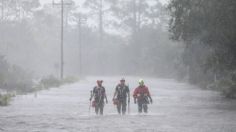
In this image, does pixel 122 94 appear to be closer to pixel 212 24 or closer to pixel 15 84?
pixel 212 24

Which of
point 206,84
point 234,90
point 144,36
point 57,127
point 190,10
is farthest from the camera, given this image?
point 144,36

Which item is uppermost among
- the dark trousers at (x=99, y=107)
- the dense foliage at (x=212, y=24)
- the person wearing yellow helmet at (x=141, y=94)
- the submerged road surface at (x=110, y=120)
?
the dense foliage at (x=212, y=24)

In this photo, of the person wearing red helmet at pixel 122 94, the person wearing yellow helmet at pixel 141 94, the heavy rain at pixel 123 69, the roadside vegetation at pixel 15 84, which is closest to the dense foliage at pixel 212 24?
the heavy rain at pixel 123 69

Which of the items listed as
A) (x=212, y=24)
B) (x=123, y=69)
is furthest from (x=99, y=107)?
(x=123, y=69)

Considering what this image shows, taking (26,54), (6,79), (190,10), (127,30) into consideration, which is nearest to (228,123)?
(190,10)

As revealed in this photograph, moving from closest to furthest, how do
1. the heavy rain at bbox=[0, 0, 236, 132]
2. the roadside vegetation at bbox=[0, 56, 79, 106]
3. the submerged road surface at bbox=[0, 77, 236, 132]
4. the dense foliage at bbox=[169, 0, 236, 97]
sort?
1. the submerged road surface at bbox=[0, 77, 236, 132]
2. the heavy rain at bbox=[0, 0, 236, 132]
3. the dense foliage at bbox=[169, 0, 236, 97]
4. the roadside vegetation at bbox=[0, 56, 79, 106]

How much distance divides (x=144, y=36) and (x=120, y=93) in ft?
374

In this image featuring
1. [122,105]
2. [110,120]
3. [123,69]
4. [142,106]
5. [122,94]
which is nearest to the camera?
[110,120]

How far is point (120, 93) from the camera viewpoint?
100 feet

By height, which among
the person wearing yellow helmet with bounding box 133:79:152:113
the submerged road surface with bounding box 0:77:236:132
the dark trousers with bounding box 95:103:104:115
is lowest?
the submerged road surface with bounding box 0:77:236:132

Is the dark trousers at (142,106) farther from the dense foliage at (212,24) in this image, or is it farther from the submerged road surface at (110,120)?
the dense foliage at (212,24)

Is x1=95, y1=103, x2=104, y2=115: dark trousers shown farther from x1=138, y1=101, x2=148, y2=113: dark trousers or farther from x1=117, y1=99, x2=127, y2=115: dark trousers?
x1=138, y1=101, x2=148, y2=113: dark trousers

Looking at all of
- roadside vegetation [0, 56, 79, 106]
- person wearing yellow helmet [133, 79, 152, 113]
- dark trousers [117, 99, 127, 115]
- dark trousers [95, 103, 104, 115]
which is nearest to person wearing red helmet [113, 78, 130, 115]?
dark trousers [117, 99, 127, 115]

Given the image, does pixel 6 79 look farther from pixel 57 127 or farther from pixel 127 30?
pixel 127 30
